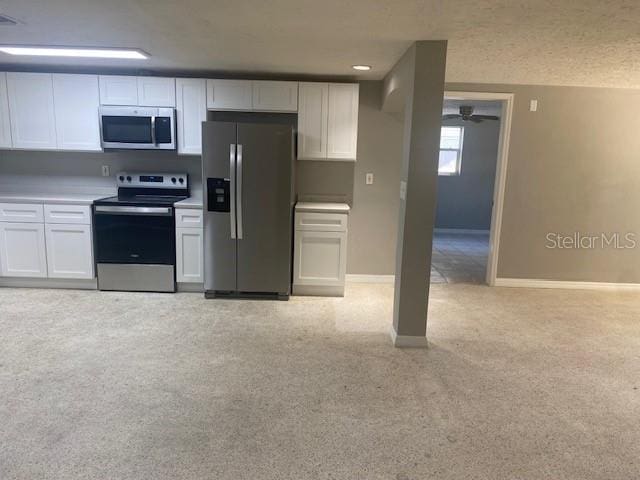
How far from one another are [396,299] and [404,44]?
6.03 ft

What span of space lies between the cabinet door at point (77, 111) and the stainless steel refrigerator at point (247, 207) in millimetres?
1251

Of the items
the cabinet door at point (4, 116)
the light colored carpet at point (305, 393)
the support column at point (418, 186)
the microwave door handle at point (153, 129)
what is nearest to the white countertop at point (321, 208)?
the light colored carpet at point (305, 393)

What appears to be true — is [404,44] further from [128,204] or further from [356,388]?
[128,204]

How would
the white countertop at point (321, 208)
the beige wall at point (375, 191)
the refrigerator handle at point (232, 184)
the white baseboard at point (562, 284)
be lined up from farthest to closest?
the white baseboard at point (562, 284)
the beige wall at point (375, 191)
the white countertop at point (321, 208)
the refrigerator handle at point (232, 184)

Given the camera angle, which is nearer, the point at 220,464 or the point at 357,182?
the point at 220,464

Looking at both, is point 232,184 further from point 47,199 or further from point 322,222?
point 47,199

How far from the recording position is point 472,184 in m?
8.36

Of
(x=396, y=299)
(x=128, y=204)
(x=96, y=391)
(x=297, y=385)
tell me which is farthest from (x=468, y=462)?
(x=128, y=204)

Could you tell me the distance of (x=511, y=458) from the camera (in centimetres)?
207

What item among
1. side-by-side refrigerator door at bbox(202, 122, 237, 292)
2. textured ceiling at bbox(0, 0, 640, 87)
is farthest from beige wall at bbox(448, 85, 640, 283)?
side-by-side refrigerator door at bbox(202, 122, 237, 292)

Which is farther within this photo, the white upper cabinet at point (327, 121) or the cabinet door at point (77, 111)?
the white upper cabinet at point (327, 121)

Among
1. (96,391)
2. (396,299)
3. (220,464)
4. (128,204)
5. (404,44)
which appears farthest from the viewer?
(128,204)

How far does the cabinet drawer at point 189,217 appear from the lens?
13.8 ft

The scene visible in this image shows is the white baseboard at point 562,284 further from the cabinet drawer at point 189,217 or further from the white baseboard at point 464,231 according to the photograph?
the white baseboard at point 464,231
